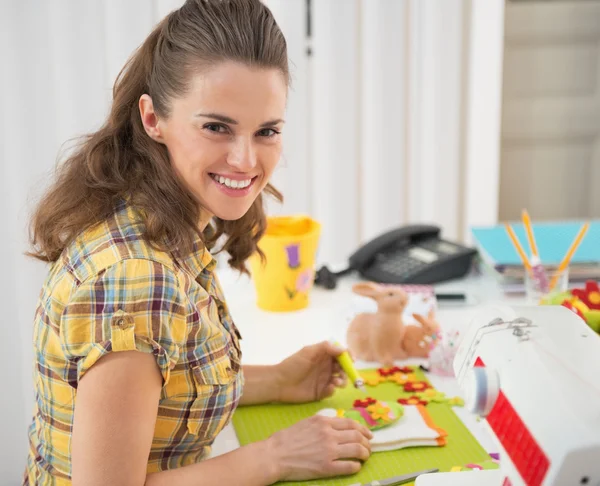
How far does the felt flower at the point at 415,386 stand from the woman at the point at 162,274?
0.54ft

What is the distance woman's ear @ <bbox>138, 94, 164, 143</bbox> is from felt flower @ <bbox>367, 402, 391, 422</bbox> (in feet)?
1.52

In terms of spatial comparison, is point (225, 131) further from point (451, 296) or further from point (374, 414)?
point (451, 296)

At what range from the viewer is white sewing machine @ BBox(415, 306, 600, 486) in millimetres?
620

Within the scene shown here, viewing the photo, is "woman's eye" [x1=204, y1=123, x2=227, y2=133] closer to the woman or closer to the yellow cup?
the woman

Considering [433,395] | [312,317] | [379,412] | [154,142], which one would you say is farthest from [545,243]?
[154,142]

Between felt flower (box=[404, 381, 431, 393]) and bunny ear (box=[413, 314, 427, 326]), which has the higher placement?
bunny ear (box=[413, 314, 427, 326])

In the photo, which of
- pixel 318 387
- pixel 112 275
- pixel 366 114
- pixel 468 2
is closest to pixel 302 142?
pixel 366 114

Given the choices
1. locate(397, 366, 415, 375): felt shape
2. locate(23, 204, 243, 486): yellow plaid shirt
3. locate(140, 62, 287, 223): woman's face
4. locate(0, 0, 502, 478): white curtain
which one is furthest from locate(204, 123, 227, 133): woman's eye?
locate(0, 0, 502, 478): white curtain

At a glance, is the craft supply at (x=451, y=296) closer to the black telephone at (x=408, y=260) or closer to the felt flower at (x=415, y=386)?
the black telephone at (x=408, y=260)

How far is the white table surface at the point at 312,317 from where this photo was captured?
4.29 feet

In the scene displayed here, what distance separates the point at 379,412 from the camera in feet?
3.40

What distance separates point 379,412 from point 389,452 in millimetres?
72

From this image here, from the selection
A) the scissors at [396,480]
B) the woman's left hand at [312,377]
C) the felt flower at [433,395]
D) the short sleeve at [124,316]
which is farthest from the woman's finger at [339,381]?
the short sleeve at [124,316]

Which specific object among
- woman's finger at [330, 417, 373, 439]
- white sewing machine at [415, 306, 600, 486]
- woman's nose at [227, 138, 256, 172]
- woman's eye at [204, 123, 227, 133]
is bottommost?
woman's finger at [330, 417, 373, 439]
